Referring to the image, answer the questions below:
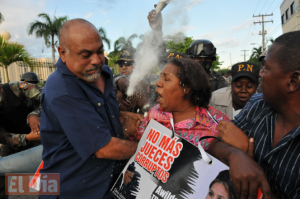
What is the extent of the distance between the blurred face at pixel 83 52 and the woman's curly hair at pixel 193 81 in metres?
0.78

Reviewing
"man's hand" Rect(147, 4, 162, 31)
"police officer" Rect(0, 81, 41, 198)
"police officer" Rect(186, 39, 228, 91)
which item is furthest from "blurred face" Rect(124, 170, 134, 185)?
"police officer" Rect(186, 39, 228, 91)

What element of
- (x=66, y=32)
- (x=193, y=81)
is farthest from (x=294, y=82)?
(x=66, y=32)

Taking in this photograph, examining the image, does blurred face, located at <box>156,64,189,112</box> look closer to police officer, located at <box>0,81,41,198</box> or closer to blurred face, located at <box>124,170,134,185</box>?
blurred face, located at <box>124,170,134,185</box>

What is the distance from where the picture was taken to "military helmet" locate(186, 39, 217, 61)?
11.8ft

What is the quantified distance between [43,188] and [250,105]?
1933 millimetres

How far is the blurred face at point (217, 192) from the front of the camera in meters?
1.18

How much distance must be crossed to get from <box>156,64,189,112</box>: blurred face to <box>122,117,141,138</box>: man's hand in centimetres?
35

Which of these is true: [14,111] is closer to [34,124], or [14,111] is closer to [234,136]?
[34,124]

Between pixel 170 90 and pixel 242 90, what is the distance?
1433 mm

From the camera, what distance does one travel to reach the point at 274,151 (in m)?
1.22

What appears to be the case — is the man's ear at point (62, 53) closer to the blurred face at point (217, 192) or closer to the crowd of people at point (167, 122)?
the crowd of people at point (167, 122)

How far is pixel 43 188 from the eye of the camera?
1.74 metres

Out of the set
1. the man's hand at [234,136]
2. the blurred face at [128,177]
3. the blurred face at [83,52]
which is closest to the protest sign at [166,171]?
the blurred face at [128,177]

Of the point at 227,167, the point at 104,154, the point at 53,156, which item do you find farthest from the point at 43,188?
the point at 227,167
